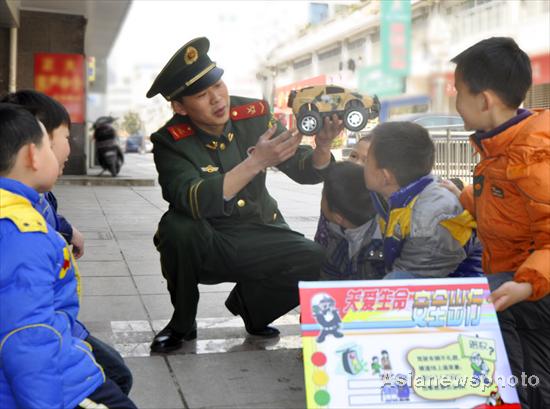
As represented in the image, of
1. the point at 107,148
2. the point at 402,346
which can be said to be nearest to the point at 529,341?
the point at 402,346

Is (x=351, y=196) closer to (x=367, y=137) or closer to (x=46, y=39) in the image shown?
(x=367, y=137)

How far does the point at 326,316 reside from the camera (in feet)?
5.73

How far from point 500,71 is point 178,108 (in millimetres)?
1347

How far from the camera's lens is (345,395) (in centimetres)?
171

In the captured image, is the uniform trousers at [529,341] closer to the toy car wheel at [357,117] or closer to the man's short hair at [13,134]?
the toy car wheel at [357,117]

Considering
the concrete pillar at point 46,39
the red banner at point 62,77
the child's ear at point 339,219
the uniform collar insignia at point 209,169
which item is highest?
the concrete pillar at point 46,39

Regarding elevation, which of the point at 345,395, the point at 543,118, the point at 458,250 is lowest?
the point at 345,395

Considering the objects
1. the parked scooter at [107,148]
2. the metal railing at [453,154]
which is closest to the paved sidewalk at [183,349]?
the metal railing at [453,154]

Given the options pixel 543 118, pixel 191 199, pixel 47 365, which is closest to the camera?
pixel 47 365

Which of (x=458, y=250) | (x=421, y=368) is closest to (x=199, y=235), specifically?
(x=458, y=250)

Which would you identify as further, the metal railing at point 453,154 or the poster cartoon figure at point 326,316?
the metal railing at point 453,154

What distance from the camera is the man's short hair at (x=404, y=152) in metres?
2.37

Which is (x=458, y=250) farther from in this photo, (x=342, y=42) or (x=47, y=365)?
(x=342, y=42)

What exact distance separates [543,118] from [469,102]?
239 millimetres
